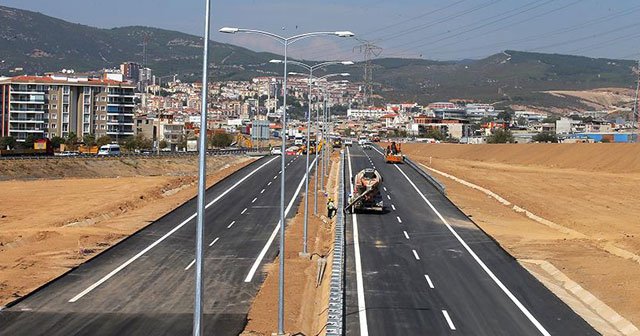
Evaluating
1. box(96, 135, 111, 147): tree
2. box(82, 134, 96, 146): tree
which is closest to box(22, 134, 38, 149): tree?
box(82, 134, 96, 146): tree

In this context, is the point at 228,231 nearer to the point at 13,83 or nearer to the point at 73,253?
the point at 73,253

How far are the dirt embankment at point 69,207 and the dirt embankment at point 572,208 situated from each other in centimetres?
2307

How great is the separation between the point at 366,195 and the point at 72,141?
4321 inches

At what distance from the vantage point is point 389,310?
29.1 m

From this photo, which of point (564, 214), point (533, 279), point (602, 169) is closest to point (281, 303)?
point (533, 279)

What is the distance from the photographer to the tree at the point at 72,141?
144350mm

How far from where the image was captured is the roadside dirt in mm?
27922

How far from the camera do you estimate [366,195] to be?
55.8 m

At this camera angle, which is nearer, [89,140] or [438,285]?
[438,285]

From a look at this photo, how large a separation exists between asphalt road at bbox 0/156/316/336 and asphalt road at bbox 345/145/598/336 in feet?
15.3

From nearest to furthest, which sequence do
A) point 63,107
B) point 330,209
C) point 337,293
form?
1. point 337,293
2. point 330,209
3. point 63,107

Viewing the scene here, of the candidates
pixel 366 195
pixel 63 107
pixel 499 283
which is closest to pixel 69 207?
pixel 366 195

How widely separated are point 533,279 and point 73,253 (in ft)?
75.7

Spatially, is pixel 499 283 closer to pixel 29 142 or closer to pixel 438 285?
pixel 438 285
